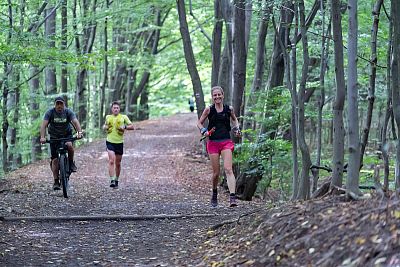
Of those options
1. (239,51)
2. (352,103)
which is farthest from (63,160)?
(352,103)

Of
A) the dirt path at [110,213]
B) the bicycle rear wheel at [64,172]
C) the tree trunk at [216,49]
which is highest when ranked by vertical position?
the tree trunk at [216,49]

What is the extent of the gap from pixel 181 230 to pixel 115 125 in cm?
471

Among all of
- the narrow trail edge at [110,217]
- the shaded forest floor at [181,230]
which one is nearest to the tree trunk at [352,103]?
the shaded forest floor at [181,230]

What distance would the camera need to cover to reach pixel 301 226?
5.76 m

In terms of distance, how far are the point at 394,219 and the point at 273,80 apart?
358 inches

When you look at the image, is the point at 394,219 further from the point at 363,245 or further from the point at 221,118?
the point at 221,118

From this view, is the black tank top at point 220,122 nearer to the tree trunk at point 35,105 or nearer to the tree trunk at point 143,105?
the tree trunk at point 35,105

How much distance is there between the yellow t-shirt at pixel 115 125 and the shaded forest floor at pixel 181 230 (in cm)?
115

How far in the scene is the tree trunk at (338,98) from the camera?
6.50 metres

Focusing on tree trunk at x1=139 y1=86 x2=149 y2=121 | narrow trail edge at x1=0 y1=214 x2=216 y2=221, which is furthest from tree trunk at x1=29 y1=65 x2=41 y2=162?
tree trunk at x1=139 y1=86 x2=149 y2=121

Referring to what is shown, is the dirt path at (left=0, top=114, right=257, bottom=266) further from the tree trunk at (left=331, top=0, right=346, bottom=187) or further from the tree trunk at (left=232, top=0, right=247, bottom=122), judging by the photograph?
the tree trunk at (left=232, top=0, right=247, bottom=122)

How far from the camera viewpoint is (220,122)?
9.82 meters

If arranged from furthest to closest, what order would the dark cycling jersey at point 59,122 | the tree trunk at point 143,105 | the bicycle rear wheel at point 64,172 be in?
the tree trunk at point 143,105 < the dark cycling jersey at point 59,122 < the bicycle rear wheel at point 64,172

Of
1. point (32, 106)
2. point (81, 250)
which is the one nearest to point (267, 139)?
point (81, 250)
